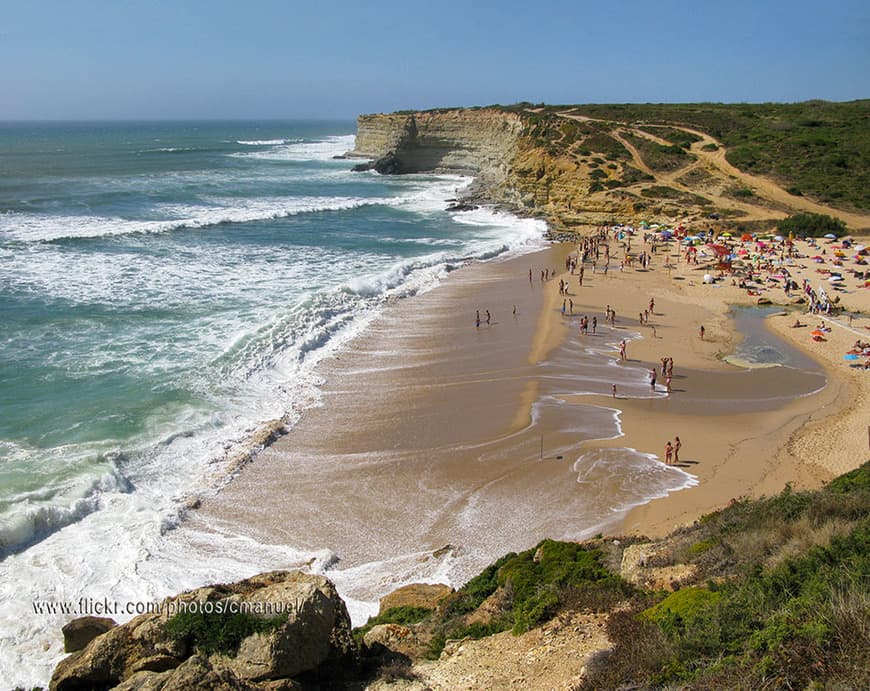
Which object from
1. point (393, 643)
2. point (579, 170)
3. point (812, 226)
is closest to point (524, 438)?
point (393, 643)

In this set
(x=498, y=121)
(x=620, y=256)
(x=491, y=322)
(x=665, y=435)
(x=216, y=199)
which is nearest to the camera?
(x=665, y=435)

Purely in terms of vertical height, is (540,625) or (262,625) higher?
(262,625)

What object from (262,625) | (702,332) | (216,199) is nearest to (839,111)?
(702,332)

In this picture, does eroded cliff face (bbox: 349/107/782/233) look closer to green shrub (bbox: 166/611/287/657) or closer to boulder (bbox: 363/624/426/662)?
boulder (bbox: 363/624/426/662)

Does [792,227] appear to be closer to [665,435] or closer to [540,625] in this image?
[665,435]

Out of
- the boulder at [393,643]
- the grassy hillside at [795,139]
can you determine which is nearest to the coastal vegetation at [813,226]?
the grassy hillside at [795,139]

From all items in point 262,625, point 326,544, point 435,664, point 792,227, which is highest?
Result: point 792,227

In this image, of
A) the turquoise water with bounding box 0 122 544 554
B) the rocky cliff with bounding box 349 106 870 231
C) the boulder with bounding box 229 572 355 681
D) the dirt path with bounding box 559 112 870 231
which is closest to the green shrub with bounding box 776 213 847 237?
the rocky cliff with bounding box 349 106 870 231

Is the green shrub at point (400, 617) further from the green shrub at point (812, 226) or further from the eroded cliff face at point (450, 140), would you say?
the eroded cliff face at point (450, 140)
